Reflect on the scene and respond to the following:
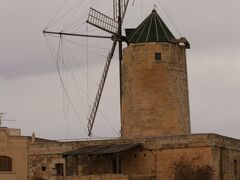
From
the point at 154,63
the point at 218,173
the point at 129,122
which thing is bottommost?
the point at 218,173

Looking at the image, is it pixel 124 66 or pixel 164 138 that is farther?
pixel 124 66

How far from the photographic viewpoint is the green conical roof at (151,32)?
156 feet

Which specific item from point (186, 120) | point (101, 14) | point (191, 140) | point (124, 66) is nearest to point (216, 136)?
point (191, 140)

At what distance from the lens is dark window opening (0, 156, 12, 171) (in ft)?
163

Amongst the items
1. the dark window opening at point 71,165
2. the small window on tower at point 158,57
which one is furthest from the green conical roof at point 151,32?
the dark window opening at point 71,165

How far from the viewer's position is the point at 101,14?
165 feet

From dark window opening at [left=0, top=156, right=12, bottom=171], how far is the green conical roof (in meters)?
10.7

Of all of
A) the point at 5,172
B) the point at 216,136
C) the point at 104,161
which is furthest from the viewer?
the point at 5,172

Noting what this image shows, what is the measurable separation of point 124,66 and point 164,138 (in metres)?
6.53

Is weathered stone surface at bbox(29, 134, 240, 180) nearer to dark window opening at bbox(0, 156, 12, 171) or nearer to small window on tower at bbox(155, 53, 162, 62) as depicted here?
dark window opening at bbox(0, 156, 12, 171)

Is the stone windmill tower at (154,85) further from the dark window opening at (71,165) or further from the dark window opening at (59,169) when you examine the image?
the dark window opening at (59,169)

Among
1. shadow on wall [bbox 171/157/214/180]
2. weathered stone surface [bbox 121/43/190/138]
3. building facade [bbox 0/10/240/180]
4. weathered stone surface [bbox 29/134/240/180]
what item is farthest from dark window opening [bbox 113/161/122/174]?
shadow on wall [bbox 171/157/214/180]

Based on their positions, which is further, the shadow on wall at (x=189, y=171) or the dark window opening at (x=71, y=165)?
the dark window opening at (x=71, y=165)

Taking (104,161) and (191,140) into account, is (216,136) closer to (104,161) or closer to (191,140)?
(191,140)
